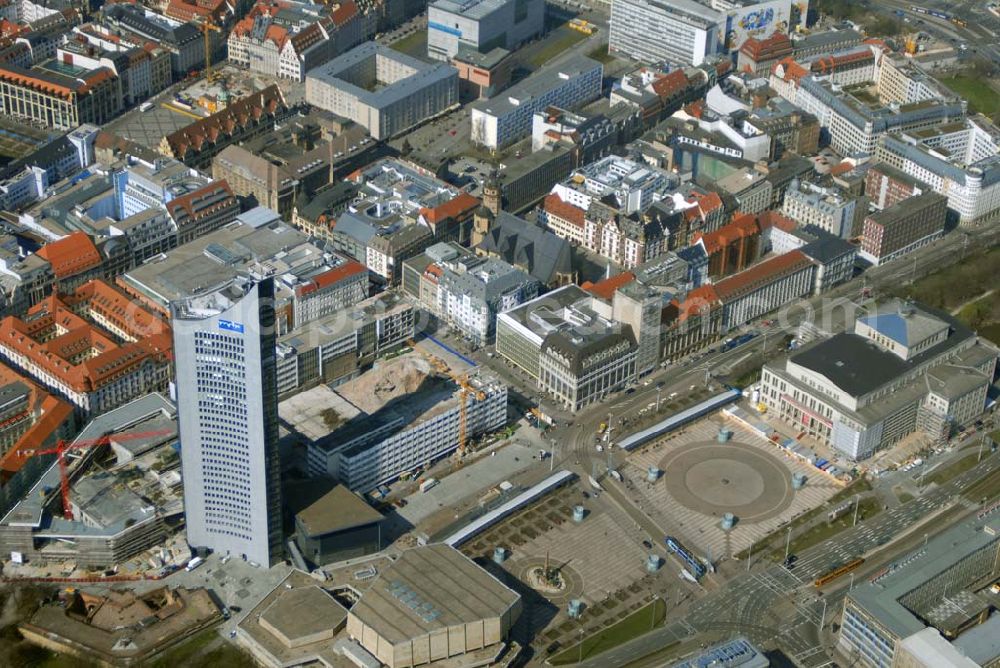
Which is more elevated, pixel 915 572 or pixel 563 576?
pixel 915 572

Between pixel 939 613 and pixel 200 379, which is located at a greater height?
pixel 200 379

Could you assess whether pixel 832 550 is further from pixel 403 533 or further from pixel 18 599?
pixel 18 599

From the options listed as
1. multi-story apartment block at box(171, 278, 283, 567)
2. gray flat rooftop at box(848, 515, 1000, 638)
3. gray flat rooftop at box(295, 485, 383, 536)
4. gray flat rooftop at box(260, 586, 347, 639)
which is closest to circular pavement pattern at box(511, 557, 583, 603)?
gray flat rooftop at box(295, 485, 383, 536)

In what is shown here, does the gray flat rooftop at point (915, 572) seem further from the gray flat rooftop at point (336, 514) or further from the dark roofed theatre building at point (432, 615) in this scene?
the gray flat rooftop at point (336, 514)

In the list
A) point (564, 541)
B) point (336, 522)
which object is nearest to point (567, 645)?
point (564, 541)

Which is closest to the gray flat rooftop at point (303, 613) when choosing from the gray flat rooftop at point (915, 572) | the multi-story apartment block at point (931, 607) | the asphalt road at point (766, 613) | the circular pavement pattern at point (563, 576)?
the circular pavement pattern at point (563, 576)

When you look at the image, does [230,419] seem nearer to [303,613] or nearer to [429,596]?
[303,613]

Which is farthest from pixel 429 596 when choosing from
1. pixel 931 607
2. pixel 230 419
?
pixel 931 607
